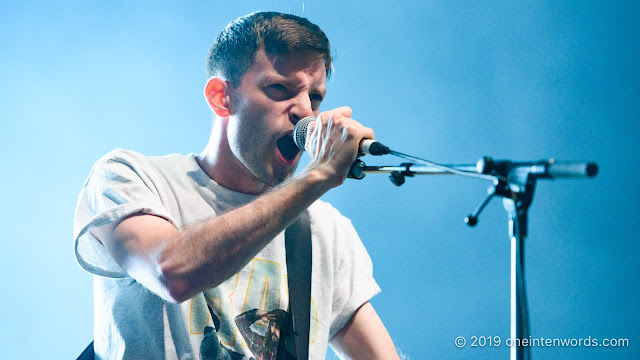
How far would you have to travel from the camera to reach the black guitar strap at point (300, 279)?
160 cm

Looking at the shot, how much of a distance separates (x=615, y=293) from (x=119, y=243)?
56.9 inches

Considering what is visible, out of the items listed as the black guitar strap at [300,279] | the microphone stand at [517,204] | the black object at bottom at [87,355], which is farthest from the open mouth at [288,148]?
the microphone stand at [517,204]

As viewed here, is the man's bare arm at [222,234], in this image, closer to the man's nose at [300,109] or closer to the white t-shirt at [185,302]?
the white t-shirt at [185,302]

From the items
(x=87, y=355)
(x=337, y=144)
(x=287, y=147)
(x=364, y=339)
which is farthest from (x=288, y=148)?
(x=87, y=355)

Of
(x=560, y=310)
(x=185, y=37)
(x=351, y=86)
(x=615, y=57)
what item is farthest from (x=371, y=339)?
(x=185, y=37)

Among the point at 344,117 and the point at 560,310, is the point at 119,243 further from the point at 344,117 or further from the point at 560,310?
the point at 560,310

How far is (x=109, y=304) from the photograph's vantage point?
1.49m

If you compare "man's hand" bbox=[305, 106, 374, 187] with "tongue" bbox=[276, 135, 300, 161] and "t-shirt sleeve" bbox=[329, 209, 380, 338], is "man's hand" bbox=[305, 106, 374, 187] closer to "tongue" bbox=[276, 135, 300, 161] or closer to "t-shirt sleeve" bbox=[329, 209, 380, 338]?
"tongue" bbox=[276, 135, 300, 161]

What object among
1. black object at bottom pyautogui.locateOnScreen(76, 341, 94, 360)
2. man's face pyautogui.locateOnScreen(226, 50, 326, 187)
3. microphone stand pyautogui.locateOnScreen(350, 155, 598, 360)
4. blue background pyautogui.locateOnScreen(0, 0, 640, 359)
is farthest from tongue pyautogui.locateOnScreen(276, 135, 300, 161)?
microphone stand pyautogui.locateOnScreen(350, 155, 598, 360)

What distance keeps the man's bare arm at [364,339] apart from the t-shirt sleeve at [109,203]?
69cm

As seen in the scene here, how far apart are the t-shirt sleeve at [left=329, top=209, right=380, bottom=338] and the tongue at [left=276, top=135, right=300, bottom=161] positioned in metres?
0.32

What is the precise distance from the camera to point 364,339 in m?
1.78

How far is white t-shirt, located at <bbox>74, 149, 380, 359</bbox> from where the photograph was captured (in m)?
1.43

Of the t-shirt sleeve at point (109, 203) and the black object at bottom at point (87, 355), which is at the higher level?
the t-shirt sleeve at point (109, 203)
